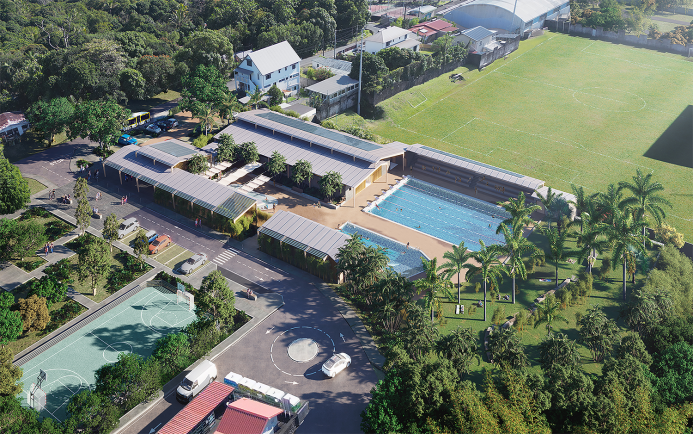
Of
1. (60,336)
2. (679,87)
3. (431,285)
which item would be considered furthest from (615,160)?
(60,336)

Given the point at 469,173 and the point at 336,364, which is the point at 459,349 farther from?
the point at 469,173

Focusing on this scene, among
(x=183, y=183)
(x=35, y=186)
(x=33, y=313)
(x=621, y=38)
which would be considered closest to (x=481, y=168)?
(x=183, y=183)

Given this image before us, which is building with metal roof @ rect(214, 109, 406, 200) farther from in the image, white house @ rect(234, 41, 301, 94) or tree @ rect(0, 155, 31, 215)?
tree @ rect(0, 155, 31, 215)

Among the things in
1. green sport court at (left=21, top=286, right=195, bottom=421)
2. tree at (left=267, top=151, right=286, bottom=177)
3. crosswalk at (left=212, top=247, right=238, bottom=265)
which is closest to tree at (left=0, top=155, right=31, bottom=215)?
green sport court at (left=21, top=286, right=195, bottom=421)

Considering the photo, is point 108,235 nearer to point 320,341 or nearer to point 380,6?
point 320,341

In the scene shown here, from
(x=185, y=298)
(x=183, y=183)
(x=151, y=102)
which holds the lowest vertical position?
(x=185, y=298)

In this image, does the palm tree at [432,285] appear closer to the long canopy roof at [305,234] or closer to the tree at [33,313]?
the long canopy roof at [305,234]

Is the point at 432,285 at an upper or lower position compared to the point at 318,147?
lower
